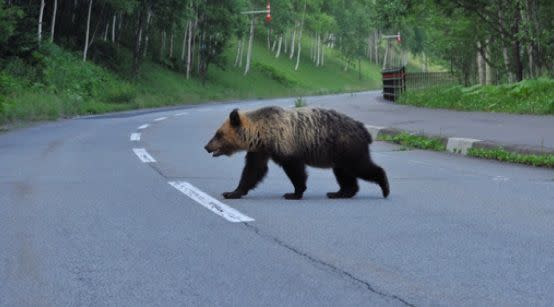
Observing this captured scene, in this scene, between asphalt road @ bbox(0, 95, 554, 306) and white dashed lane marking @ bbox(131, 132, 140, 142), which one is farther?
white dashed lane marking @ bbox(131, 132, 140, 142)

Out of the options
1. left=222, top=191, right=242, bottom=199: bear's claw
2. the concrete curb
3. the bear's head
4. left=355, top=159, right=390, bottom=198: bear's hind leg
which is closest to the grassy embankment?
the concrete curb

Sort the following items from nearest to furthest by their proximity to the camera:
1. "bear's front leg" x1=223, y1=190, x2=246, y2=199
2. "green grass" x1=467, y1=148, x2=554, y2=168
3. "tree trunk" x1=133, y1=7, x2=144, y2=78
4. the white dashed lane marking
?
"bear's front leg" x1=223, y1=190, x2=246, y2=199 → "green grass" x1=467, y1=148, x2=554, y2=168 → the white dashed lane marking → "tree trunk" x1=133, y1=7, x2=144, y2=78

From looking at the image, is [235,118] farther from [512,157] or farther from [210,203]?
[512,157]

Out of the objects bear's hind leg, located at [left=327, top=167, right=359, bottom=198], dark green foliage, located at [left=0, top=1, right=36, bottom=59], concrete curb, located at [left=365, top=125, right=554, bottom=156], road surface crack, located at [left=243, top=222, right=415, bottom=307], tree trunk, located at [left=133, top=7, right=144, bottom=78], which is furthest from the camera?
tree trunk, located at [left=133, top=7, right=144, bottom=78]

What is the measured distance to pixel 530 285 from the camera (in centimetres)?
464

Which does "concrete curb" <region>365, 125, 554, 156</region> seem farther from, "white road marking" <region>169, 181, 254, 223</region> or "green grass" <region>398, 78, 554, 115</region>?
"white road marking" <region>169, 181, 254, 223</region>

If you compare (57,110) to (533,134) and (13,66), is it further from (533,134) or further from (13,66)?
(533,134)

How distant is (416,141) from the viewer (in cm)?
1567

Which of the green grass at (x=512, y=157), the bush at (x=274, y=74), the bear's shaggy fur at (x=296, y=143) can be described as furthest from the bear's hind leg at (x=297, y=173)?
the bush at (x=274, y=74)

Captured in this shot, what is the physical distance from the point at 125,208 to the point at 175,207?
46 cm

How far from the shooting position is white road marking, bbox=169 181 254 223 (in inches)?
282

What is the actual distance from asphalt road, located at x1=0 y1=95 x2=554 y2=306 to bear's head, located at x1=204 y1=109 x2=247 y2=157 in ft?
1.84

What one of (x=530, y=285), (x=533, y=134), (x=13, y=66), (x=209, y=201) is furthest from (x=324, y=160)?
(x=13, y=66)

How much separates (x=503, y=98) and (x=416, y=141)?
8.17 m
